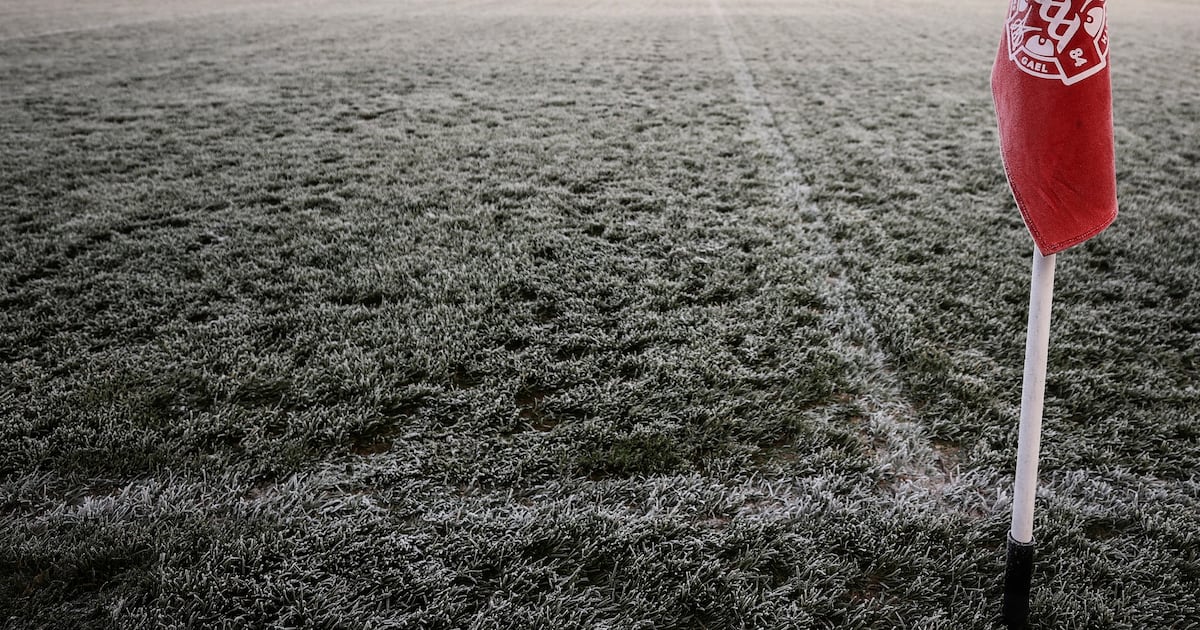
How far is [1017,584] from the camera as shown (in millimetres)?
1190

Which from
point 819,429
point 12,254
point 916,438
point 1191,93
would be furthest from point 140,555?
point 1191,93

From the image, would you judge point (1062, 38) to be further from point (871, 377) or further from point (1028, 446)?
point (871, 377)

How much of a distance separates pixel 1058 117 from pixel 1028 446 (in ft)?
1.70

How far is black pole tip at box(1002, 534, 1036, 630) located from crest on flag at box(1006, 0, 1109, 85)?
771 millimetres

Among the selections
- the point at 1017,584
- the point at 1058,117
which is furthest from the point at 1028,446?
the point at 1058,117

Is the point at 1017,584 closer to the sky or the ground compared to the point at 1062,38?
closer to the ground

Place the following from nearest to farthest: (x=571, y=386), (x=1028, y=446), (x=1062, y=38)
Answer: (x=1062, y=38) < (x=1028, y=446) < (x=571, y=386)

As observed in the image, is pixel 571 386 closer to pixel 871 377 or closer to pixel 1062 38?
pixel 871 377

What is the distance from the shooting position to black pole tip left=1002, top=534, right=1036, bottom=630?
45.8 inches

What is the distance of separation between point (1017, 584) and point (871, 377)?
2.86 feet

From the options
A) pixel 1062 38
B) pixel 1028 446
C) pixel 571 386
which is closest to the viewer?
pixel 1062 38

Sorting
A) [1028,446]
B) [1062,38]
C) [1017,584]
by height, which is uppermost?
[1062,38]

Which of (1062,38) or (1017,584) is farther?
(1017,584)

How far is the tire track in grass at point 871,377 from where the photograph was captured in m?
1.65
